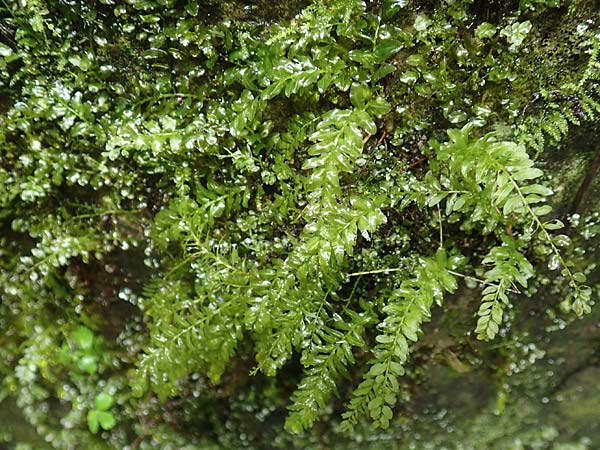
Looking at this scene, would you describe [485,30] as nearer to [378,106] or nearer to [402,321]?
[378,106]

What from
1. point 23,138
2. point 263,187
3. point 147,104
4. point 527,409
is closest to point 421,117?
point 263,187

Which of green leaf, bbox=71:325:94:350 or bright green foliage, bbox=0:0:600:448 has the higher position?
bright green foliage, bbox=0:0:600:448

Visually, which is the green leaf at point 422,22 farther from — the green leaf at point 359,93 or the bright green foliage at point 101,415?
the bright green foliage at point 101,415

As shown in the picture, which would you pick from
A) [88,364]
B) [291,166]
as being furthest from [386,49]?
[88,364]

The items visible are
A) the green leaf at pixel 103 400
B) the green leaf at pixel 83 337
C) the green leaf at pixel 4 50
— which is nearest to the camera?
the green leaf at pixel 4 50

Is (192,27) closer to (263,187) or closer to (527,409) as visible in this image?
(263,187)

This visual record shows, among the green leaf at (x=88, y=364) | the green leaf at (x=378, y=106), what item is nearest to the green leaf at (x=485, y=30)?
the green leaf at (x=378, y=106)

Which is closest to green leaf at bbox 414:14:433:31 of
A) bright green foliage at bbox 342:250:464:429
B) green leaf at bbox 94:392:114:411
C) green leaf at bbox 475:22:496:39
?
green leaf at bbox 475:22:496:39

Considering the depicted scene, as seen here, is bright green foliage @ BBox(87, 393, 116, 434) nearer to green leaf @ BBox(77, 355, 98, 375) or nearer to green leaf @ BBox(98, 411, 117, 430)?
green leaf @ BBox(98, 411, 117, 430)
